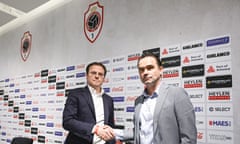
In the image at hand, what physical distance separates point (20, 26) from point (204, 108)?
4.12m

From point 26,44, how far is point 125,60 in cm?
261

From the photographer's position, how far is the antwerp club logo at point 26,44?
172 inches

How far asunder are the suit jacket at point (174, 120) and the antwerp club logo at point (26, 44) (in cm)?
370

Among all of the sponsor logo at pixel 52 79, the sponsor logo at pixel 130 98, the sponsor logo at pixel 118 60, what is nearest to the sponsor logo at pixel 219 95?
the sponsor logo at pixel 130 98

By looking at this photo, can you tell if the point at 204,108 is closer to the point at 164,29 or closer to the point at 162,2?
the point at 164,29

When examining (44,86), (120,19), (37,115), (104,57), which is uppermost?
(120,19)

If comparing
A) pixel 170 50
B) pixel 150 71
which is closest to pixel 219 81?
pixel 170 50

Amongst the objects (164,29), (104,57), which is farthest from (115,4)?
(164,29)

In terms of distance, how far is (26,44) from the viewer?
4453mm

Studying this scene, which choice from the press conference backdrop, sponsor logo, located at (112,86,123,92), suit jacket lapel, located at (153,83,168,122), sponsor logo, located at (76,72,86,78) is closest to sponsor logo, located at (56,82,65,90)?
the press conference backdrop

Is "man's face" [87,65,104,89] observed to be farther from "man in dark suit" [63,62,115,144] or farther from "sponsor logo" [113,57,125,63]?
"sponsor logo" [113,57,125,63]

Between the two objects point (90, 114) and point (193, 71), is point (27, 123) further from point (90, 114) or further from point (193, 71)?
point (193, 71)

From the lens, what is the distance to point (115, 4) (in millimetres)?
2967

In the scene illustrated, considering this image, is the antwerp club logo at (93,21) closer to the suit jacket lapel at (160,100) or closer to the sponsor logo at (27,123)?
the suit jacket lapel at (160,100)
